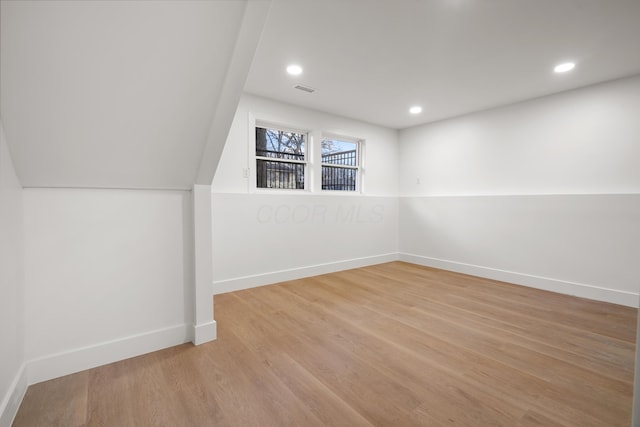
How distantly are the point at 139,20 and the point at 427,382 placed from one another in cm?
249

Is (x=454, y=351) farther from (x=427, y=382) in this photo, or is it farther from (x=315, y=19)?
(x=315, y=19)

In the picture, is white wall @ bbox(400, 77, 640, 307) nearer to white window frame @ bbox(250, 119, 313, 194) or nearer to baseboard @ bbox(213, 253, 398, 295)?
baseboard @ bbox(213, 253, 398, 295)

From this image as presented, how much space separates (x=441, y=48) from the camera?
246 centimetres

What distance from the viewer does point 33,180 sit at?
5.35ft

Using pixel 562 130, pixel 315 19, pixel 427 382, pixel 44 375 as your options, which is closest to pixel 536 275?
pixel 562 130

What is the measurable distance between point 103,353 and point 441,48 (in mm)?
3528

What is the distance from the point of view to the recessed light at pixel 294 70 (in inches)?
111

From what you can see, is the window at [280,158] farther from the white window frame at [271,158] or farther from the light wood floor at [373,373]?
the light wood floor at [373,373]

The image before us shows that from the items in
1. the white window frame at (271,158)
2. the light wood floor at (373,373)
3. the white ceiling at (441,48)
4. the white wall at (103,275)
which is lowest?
the light wood floor at (373,373)

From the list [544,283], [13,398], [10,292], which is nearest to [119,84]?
[10,292]

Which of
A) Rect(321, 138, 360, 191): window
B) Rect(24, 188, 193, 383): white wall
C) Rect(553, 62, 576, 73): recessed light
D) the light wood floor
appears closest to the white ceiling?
Rect(553, 62, 576, 73): recessed light

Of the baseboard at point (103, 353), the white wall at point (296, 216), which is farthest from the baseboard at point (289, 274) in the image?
the baseboard at point (103, 353)

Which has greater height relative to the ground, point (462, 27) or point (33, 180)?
point (462, 27)

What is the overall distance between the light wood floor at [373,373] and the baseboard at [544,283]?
1.09 feet
